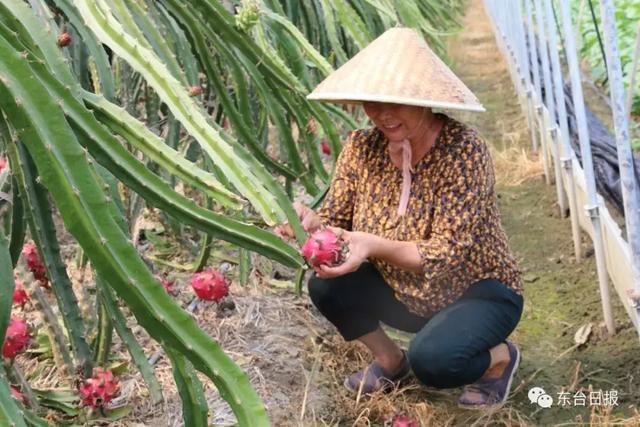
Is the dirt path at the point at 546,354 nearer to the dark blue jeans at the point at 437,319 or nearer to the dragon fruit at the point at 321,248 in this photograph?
the dark blue jeans at the point at 437,319

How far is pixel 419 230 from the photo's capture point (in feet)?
6.07

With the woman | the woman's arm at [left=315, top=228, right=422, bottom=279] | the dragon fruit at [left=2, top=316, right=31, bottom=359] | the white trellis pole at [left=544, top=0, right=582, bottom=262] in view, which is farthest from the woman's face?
the white trellis pole at [left=544, top=0, right=582, bottom=262]

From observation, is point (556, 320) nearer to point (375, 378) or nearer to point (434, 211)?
point (375, 378)

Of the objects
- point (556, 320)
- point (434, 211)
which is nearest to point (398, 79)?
point (434, 211)

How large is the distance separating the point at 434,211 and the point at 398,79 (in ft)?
0.94

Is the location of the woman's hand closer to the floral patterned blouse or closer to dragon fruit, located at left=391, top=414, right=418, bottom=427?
the floral patterned blouse

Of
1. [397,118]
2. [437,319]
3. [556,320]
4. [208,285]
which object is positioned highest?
[397,118]

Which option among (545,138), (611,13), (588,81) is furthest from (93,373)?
(588,81)

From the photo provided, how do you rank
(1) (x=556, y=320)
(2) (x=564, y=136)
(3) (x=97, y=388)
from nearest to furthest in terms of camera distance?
(3) (x=97, y=388) < (1) (x=556, y=320) < (2) (x=564, y=136)

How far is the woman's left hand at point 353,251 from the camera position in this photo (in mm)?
1615

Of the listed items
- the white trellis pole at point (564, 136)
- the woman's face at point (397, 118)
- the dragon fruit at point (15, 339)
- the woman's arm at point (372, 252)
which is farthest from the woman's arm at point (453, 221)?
the white trellis pole at point (564, 136)

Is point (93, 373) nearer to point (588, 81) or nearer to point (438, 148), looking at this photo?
point (438, 148)

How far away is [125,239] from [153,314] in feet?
0.34

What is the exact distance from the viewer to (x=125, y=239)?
1117 millimetres
